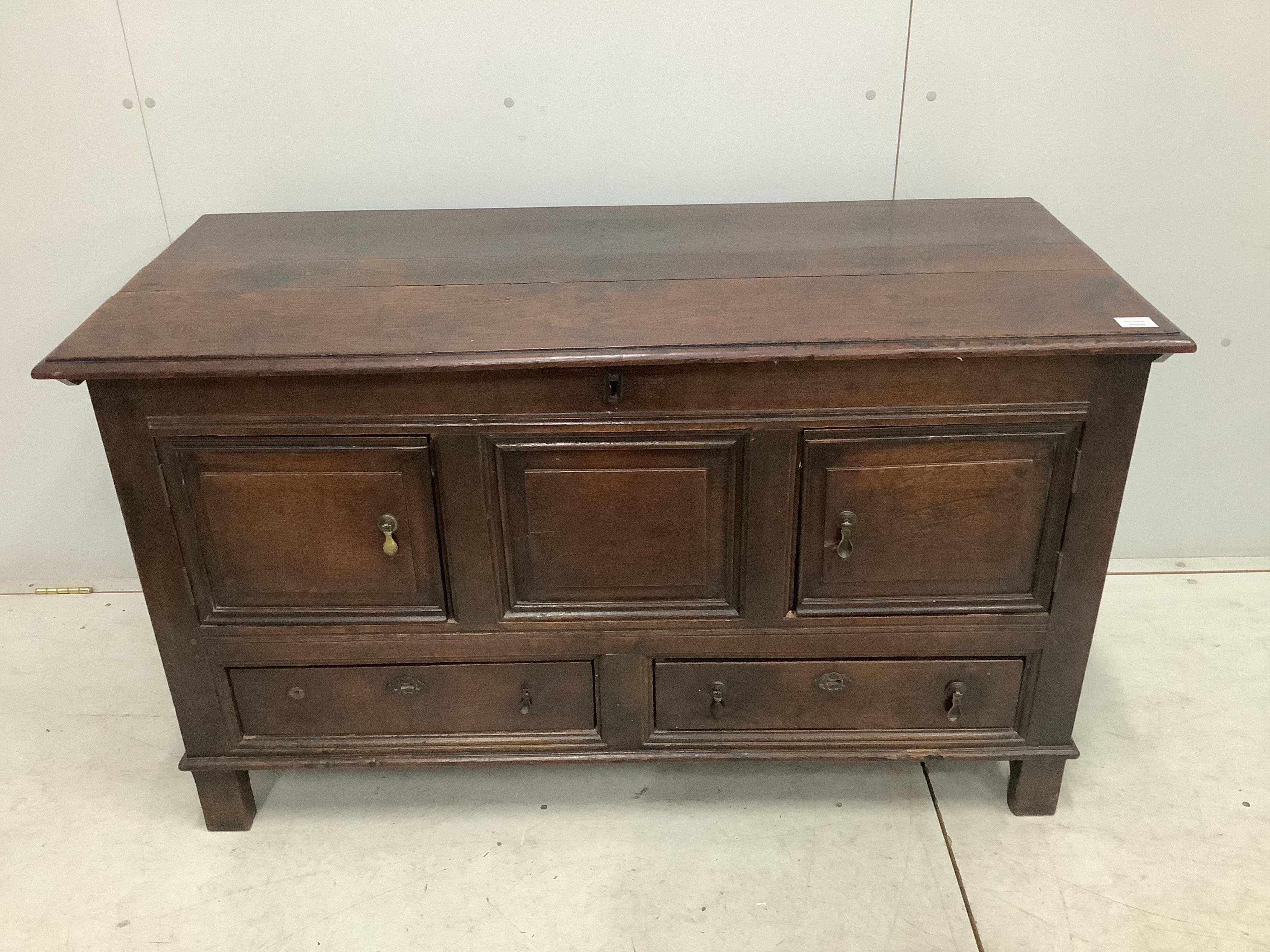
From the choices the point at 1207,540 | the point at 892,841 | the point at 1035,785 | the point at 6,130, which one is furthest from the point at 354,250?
the point at 1207,540

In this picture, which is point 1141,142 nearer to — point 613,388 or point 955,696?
point 955,696

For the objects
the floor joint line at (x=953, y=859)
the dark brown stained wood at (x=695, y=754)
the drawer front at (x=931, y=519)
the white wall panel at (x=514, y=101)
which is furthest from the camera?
the white wall panel at (x=514, y=101)

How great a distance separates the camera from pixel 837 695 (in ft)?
5.69

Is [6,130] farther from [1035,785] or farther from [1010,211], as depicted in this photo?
[1035,785]

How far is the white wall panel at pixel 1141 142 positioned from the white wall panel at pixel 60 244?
4.88 feet

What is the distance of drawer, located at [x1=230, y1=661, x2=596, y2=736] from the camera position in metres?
1.71

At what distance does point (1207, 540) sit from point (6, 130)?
106 inches

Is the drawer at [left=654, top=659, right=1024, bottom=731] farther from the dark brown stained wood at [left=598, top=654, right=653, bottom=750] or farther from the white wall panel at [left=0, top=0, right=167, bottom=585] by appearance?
the white wall panel at [left=0, top=0, right=167, bottom=585]

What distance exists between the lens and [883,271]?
163cm

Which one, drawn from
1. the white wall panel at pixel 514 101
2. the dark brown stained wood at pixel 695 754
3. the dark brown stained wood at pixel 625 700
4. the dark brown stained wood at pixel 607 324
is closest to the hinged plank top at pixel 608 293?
the dark brown stained wood at pixel 607 324

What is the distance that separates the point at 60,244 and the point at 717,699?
1559 millimetres

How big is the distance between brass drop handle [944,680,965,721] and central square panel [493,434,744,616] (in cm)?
39

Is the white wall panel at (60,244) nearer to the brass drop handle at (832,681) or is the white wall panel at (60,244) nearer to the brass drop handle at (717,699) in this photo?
the brass drop handle at (717,699)

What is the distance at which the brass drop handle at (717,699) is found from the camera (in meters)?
1.72
